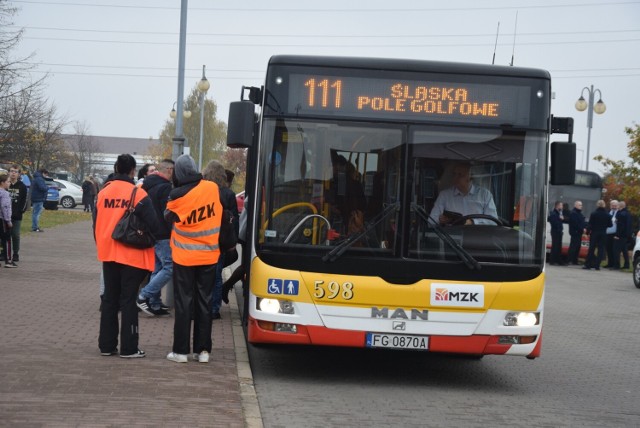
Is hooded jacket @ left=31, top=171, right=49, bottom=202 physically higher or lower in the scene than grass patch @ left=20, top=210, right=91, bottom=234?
higher

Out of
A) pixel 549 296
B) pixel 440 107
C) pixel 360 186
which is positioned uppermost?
pixel 440 107

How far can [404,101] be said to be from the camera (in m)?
9.70

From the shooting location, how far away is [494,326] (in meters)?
9.48

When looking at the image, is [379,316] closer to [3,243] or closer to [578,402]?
[578,402]

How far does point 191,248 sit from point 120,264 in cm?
71

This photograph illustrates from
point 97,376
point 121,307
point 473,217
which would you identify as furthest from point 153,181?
point 473,217

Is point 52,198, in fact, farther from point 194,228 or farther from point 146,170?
point 194,228

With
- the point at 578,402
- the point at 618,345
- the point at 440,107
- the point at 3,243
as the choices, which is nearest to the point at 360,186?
the point at 440,107

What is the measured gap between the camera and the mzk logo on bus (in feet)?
30.9

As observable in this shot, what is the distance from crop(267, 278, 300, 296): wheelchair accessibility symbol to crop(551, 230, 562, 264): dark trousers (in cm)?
2456

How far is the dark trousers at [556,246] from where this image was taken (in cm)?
3303

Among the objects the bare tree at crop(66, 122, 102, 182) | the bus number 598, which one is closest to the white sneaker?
the bus number 598

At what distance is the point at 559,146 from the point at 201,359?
3.66 meters

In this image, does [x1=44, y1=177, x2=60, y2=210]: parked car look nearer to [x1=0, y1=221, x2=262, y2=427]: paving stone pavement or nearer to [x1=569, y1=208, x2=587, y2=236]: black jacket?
[x1=569, y1=208, x2=587, y2=236]: black jacket
